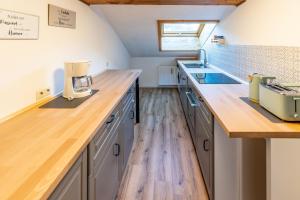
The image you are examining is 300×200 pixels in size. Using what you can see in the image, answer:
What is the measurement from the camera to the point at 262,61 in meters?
2.70

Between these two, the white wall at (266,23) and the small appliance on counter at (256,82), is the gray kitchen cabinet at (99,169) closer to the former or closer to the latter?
the small appliance on counter at (256,82)

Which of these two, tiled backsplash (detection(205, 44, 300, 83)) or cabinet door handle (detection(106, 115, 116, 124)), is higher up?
tiled backsplash (detection(205, 44, 300, 83))

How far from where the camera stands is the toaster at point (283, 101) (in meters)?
1.49

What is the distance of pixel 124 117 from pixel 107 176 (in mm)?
902

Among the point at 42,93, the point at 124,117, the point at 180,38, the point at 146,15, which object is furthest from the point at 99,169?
the point at 180,38

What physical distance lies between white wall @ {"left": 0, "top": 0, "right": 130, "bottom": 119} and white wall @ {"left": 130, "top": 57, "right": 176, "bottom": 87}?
4.43 meters

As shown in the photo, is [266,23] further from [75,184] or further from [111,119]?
[75,184]

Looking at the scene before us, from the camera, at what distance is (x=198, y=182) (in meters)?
2.67

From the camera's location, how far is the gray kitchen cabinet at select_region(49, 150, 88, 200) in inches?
41.4

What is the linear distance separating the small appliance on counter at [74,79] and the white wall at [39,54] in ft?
0.45

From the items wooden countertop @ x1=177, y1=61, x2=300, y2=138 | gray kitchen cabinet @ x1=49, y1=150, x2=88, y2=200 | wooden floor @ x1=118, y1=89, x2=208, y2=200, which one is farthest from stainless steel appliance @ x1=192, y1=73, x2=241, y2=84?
gray kitchen cabinet @ x1=49, y1=150, x2=88, y2=200

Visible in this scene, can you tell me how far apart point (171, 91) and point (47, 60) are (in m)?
5.72

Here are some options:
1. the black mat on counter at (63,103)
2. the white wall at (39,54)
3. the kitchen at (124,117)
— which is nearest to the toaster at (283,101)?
the kitchen at (124,117)

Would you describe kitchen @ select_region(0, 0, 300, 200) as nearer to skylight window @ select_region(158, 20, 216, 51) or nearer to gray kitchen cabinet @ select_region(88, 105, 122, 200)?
gray kitchen cabinet @ select_region(88, 105, 122, 200)
